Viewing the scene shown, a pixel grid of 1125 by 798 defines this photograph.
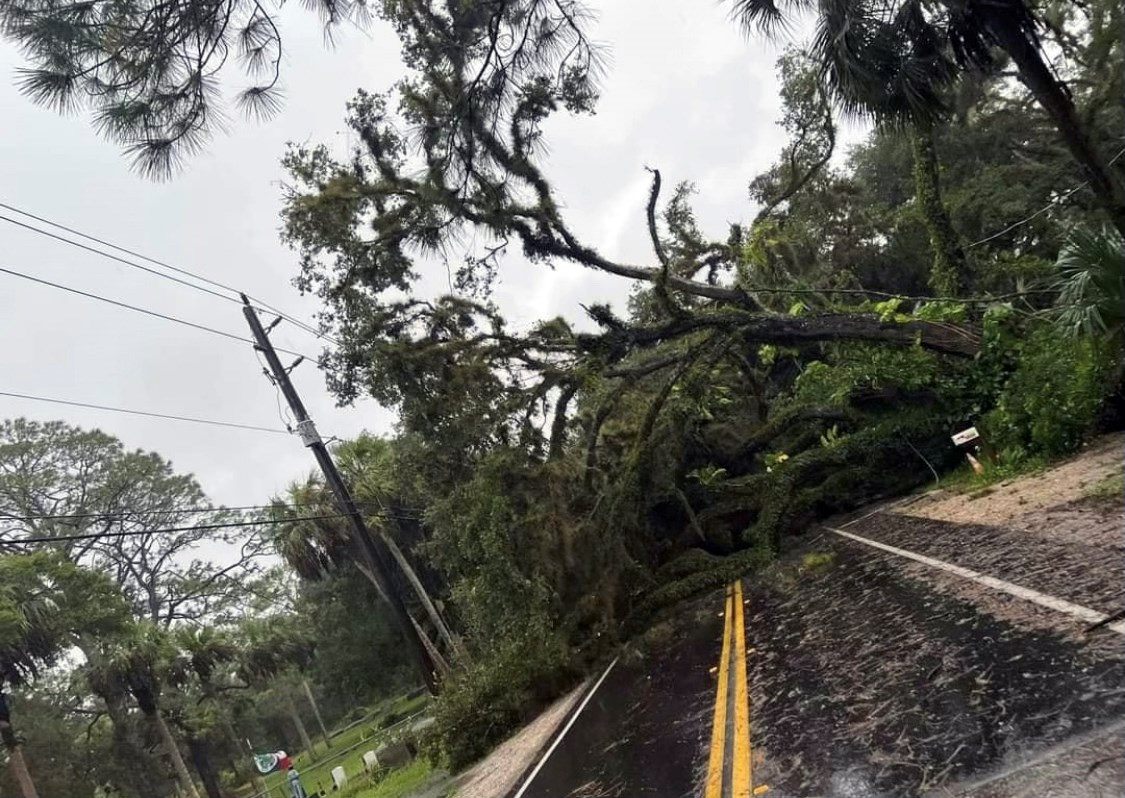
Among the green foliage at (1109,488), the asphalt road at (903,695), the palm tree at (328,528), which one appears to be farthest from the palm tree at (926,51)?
the palm tree at (328,528)

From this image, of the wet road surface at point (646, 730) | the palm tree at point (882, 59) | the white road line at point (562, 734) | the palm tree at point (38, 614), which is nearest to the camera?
the wet road surface at point (646, 730)

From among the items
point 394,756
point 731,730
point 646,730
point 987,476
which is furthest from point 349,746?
point 731,730

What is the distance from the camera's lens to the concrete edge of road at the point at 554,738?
7965 mm

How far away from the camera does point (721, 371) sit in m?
19.2

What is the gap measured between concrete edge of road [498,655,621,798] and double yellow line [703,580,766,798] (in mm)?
2336

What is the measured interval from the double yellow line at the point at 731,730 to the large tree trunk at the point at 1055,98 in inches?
220

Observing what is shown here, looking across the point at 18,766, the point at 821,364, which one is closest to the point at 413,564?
the point at 18,766

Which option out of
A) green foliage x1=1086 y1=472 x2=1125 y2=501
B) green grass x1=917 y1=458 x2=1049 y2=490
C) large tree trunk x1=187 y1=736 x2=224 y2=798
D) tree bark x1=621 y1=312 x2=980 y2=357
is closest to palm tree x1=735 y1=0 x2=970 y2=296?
green foliage x1=1086 y1=472 x2=1125 y2=501

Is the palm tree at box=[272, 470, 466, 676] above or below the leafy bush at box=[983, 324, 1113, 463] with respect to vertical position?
above

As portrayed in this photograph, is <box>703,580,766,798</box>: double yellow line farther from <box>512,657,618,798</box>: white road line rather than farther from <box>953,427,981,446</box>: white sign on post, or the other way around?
<box>953,427,981,446</box>: white sign on post

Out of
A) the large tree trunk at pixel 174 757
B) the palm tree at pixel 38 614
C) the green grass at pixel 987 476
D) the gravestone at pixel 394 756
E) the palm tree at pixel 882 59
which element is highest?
the palm tree at pixel 38 614

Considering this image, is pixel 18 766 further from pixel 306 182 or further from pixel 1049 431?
pixel 1049 431

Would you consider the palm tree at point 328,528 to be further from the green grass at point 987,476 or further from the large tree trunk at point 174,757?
the green grass at point 987,476

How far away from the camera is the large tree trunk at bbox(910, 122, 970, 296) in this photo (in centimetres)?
1645
